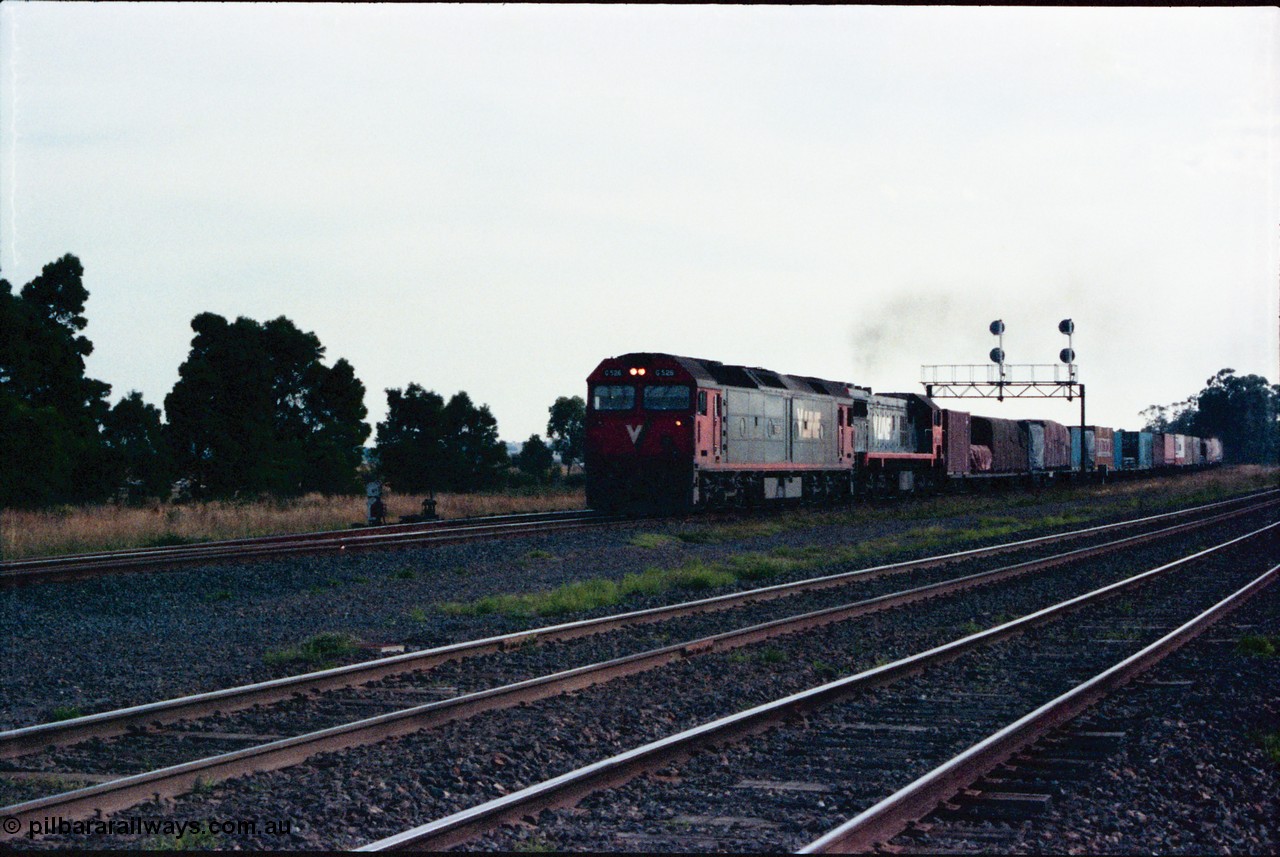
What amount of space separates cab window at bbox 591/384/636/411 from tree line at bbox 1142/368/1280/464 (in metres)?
116

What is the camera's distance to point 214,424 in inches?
1538

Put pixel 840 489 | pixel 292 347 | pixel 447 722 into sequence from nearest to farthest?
pixel 447 722, pixel 840 489, pixel 292 347

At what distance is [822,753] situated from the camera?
26.3 feet

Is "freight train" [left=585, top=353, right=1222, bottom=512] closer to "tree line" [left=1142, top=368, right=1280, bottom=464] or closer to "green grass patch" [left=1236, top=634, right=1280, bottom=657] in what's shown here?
"green grass patch" [left=1236, top=634, right=1280, bottom=657]

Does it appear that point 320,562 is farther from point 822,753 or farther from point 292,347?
point 292,347

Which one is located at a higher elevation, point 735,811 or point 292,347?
point 292,347

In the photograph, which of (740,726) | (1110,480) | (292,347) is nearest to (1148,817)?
(740,726)

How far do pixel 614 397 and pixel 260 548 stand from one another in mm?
10478

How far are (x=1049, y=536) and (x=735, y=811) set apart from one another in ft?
77.8

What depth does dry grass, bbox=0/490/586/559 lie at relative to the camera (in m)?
22.3

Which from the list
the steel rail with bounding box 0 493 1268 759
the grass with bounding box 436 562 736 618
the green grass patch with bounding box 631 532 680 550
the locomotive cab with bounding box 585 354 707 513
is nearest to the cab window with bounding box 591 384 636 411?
the locomotive cab with bounding box 585 354 707 513

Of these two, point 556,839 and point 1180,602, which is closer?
point 556,839

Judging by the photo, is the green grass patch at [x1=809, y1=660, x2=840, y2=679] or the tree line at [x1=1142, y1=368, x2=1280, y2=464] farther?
the tree line at [x1=1142, y1=368, x2=1280, y2=464]

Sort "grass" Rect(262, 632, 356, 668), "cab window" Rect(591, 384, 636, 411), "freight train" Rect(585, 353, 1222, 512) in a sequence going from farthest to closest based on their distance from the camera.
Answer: "cab window" Rect(591, 384, 636, 411) → "freight train" Rect(585, 353, 1222, 512) → "grass" Rect(262, 632, 356, 668)
